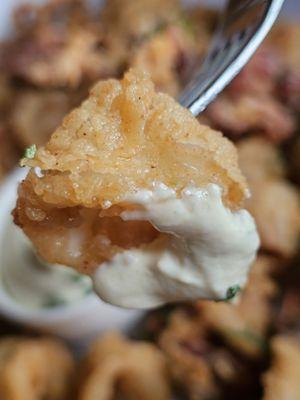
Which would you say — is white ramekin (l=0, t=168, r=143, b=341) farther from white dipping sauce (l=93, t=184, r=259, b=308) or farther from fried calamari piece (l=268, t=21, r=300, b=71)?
fried calamari piece (l=268, t=21, r=300, b=71)

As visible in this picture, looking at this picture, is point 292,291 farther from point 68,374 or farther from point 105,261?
point 105,261

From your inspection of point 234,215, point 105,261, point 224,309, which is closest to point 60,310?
point 224,309

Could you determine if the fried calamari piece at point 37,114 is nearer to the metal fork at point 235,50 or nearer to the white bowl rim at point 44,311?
the white bowl rim at point 44,311

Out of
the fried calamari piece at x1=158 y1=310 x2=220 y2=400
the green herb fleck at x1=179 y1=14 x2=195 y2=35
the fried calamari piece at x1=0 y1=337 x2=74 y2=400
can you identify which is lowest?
the fried calamari piece at x1=0 y1=337 x2=74 y2=400

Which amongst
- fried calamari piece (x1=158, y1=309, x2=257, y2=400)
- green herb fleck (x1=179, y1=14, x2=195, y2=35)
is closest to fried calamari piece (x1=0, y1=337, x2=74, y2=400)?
fried calamari piece (x1=158, y1=309, x2=257, y2=400)

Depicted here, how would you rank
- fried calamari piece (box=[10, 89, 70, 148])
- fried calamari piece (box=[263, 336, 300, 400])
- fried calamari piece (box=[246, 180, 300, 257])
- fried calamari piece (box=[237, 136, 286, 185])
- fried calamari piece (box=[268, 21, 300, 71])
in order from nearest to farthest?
1. fried calamari piece (box=[263, 336, 300, 400])
2. fried calamari piece (box=[246, 180, 300, 257])
3. fried calamari piece (box=[237, 136, 286, 185])
4. fried calamari piece (box=[10, 89, 70, 148])
5. fried calamari piece (box=[268, 21, 300, 71])

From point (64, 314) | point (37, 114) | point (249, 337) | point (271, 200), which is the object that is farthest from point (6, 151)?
point (249, 337)

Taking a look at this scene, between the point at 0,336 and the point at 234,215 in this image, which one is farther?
the point at 0,336

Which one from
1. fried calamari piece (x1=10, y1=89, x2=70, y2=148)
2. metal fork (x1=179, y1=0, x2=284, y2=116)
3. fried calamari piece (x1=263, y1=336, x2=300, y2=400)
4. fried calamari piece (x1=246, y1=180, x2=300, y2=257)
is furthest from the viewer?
fried calamari piece (x1=10, y1=89, x2=70, y2=148)
